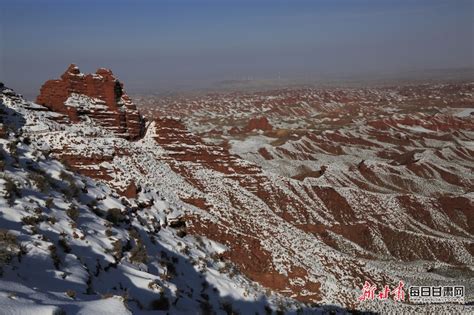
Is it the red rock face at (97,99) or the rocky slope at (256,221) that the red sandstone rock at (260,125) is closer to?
the rocky slope at (256,221)

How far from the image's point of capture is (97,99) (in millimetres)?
36219

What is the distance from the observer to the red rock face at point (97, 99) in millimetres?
34969

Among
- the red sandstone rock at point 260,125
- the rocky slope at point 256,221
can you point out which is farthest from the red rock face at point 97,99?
the red sandstone rock at point 260,125

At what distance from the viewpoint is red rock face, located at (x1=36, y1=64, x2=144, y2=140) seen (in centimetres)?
3497

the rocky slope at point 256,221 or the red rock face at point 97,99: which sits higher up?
the red rock face at point 97,99

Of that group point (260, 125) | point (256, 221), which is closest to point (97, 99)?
point (256, 221)

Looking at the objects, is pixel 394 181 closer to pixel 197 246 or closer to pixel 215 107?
pixel 197 246

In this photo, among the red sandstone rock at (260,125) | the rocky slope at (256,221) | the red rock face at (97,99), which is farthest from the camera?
the red sandstone rock at (260,125)

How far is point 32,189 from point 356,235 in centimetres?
2293

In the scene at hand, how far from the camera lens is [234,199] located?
28.4 m

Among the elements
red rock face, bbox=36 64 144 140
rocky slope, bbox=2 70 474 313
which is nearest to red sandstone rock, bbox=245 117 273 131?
rocky slope, bbox=2 70 474 313

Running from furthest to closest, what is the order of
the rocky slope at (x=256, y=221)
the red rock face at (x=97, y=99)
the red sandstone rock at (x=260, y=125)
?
1. the red sandstone rock at (x=260, y=125)
2. the red rock face at (x=97, y=99)
3. the rocky slope at (x=256, y=221)

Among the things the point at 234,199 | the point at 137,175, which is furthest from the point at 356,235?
the point at 137,175

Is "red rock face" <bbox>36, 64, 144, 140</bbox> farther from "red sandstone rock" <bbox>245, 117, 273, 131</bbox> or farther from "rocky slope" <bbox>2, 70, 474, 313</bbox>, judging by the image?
"red sandstone rock" <bbox>245, 117, 273, 131</bbox>
